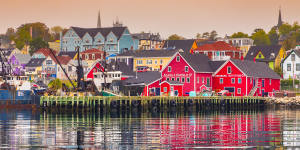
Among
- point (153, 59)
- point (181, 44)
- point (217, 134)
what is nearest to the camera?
point (217, 134)

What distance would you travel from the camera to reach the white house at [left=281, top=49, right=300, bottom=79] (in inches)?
5866

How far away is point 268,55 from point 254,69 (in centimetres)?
4635

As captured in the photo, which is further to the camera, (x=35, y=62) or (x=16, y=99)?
(x=35, y=62)

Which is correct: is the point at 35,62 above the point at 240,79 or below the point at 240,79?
above

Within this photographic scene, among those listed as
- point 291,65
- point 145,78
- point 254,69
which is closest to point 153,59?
point 291,65

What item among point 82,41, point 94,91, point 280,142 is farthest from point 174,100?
point 82,41

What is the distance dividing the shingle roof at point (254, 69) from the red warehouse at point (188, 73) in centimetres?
425

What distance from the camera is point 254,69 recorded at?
399ft

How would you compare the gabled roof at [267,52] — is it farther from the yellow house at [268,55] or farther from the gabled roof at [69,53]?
the gabled roof at [69,53]

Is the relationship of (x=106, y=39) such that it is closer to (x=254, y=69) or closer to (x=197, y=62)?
(x=197, y=62)

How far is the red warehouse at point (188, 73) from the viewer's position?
116000 mm

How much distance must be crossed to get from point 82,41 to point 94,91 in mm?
95704

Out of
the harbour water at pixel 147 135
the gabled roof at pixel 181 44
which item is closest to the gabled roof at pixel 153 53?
the gabled roof at pixel 181 44

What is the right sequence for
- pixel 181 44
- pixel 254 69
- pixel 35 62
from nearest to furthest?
pixel 254 69 < pixel 181 44 < pixel 35 62
